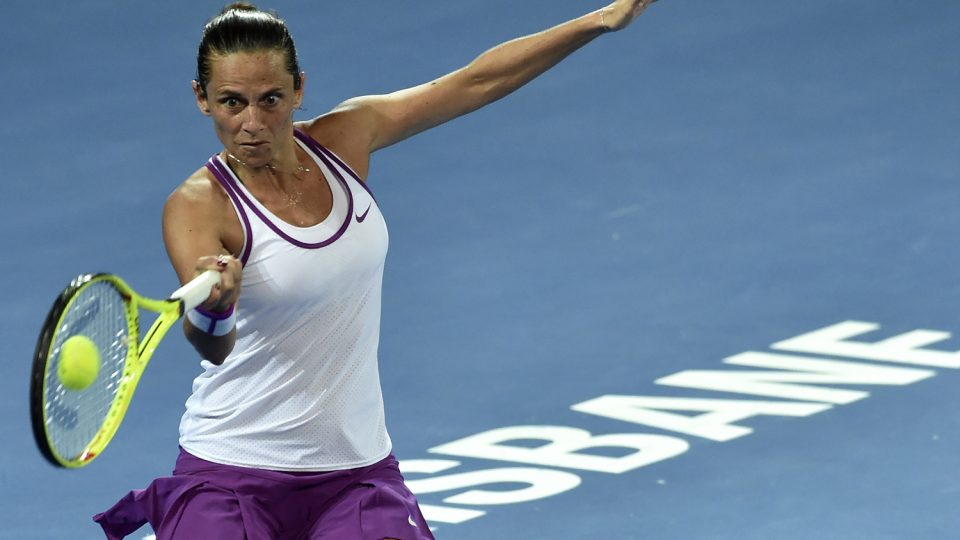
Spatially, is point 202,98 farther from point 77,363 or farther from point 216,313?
point 77,363

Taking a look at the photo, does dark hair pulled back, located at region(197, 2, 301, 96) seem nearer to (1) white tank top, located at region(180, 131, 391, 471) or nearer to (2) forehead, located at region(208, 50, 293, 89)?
(2) forehead, located at region(208, 50, 293, 89)

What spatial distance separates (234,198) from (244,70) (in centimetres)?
32

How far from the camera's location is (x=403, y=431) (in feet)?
28.1

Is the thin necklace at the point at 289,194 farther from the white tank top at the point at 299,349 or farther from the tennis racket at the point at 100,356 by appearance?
the tennis racket at the point at 100,356

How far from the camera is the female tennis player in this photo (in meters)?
5.26

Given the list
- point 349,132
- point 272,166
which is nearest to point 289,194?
point 272,166

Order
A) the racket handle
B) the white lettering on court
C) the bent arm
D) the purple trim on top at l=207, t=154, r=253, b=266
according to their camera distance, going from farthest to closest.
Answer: the white lettering on court < the purple trim on top at l=207, t=154, r=253, b=266 < the bent arm < the racket handle

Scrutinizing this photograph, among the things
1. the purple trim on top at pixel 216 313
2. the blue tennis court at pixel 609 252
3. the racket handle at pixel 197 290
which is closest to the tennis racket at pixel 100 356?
the racket handle at pixel 197 290

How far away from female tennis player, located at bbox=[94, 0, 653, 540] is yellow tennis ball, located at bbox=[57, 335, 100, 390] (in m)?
0.58

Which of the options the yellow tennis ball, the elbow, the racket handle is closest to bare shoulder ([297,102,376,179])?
the elbow

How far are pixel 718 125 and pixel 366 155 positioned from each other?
5.83 metres

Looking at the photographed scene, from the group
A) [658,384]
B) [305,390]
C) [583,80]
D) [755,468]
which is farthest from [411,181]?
[305,390]

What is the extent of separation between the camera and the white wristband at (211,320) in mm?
4922

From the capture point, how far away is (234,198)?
5297 millimetres
